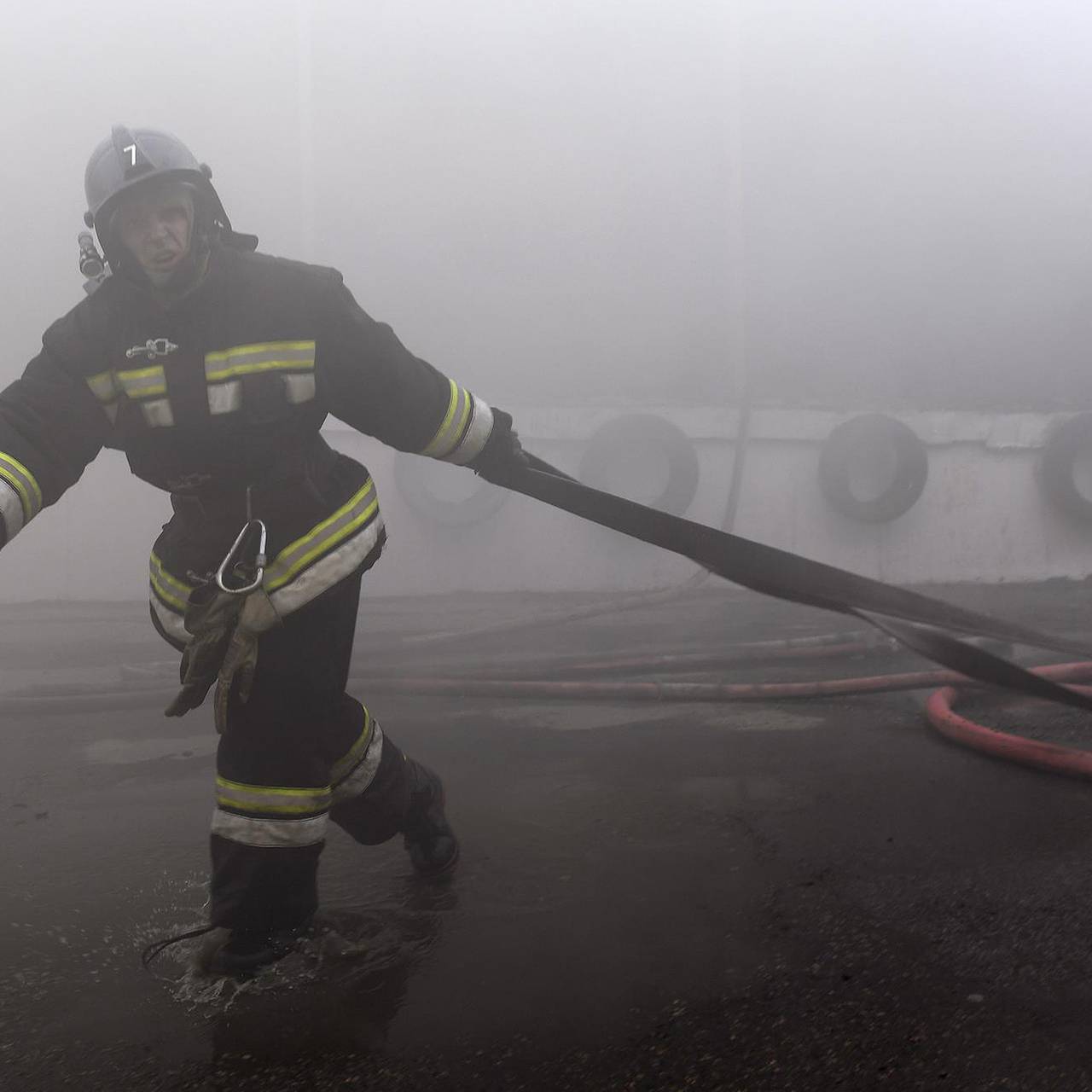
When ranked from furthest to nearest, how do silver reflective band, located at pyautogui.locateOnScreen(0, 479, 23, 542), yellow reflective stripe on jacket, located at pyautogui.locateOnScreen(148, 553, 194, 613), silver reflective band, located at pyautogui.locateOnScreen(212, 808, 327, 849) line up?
1. yellow reflective stripe on jacket, located at pyautogui.locateOnScreen(148, 553, 194, 613)
2. silver reflective band, located at pyautogui.locateOnScreen(212, 808, 327, 849)
3. silver reflective band, located at pyautogui.locateOnScreen(0, 479, 23, 542)

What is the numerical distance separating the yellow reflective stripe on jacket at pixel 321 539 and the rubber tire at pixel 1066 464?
7.69 m

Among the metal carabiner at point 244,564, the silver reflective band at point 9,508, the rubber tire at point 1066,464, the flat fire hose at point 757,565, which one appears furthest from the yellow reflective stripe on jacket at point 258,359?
the rubber tire at point 1066,464

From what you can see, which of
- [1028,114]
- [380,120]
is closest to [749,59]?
[1028,114]

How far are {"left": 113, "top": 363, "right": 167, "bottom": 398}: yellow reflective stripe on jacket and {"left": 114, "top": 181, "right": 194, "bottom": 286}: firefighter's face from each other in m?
0.18

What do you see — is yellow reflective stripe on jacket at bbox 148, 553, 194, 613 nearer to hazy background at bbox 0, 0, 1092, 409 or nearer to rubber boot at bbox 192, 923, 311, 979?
rubber boot at bbox 192, 923, 311, 979

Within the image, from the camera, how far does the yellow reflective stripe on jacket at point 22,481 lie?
1.83 meters

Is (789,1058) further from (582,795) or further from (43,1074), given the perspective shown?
(582,795)

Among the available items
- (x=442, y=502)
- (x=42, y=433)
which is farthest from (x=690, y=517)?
(x=42, y=433)

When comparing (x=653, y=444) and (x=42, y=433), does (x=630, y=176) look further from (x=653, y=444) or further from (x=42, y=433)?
(x=42, y=433)

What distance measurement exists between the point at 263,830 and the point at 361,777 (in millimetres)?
272

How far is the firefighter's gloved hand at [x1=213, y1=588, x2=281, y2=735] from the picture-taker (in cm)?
190

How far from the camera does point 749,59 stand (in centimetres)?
937

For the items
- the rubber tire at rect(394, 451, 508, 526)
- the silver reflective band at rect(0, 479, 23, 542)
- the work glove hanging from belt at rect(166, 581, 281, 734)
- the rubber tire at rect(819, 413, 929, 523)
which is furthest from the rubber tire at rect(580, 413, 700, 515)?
the silver reflective band at rect(0, 479, 23, 542)

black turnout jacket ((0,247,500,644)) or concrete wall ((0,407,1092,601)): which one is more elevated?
black turnout jacket ((0,247,500,644))
